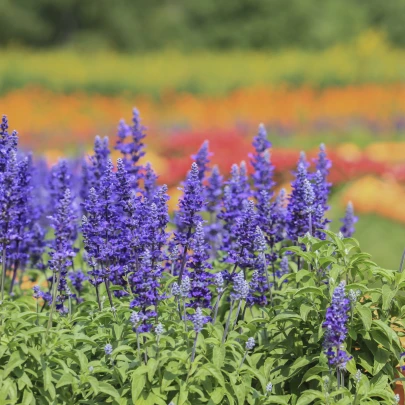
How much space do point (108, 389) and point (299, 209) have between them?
1579 mm

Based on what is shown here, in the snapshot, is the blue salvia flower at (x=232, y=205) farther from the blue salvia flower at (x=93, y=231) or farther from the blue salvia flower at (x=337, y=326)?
the blue salvia flower at (x=337, y=326)

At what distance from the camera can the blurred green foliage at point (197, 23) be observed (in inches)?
1075

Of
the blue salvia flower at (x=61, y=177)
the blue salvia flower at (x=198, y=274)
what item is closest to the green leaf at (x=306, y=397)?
the blue salvia flower at (x=198, y=274)

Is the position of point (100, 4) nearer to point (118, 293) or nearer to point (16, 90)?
point (16, 90)

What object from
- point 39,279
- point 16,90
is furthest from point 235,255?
point 16,90

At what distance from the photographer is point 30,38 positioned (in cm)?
2867

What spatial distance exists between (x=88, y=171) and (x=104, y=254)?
5.21 feet

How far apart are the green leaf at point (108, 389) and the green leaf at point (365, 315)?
1222mm

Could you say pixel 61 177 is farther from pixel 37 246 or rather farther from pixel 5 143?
pixel 5 143

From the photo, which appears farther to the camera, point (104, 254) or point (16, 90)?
point (16, 90)

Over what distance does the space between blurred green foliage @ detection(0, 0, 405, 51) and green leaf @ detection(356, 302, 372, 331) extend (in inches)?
938

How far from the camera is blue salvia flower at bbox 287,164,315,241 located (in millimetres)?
4328

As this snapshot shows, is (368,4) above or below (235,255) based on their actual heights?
above

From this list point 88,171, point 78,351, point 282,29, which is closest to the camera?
point 78,351
